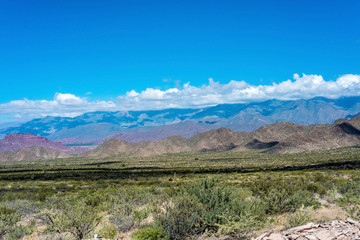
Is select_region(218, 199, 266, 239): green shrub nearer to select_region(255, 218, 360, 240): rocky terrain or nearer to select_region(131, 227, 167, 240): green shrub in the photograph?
select_region(255, 218, 360, 240): rocky terrain

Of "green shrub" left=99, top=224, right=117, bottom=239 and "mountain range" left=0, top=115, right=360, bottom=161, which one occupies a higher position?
"green shrub" left=99, top=224, right=117, bottom=239

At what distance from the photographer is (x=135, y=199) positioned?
746 inches

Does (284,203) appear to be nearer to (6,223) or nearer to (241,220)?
(241,220)

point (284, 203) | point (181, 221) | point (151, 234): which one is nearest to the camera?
point (151, 234)

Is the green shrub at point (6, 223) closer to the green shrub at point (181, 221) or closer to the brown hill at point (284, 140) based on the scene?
the green shrub at point (181, 221)

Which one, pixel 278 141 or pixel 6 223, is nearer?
Answer: pixel 6 223

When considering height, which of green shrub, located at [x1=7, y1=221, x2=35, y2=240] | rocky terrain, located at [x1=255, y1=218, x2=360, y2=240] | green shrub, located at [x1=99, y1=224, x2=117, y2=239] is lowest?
green shrub, located at [x1=7, y1=221, x2=35, y2=240]

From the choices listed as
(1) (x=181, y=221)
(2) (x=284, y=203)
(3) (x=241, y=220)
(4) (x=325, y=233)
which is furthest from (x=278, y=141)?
(4) (x=325, y=233)

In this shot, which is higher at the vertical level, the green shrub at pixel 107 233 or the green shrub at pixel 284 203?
the green shrub at pixel 107 233

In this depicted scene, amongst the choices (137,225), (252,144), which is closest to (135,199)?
(137,225)

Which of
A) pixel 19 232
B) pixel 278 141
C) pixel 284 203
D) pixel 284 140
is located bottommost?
pixel 278 141

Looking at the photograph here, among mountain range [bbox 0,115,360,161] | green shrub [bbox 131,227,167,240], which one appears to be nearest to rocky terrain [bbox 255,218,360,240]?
green shrub [bbox 131,227,167,240]

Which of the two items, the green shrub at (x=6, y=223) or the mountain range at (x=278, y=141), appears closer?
the green shrub at (x=6, y=223)

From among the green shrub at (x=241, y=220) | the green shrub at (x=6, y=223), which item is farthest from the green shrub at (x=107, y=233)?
the green shrub at (x=6, y=223)
